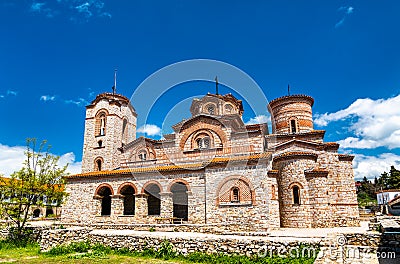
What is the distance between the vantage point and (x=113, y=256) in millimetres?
9773

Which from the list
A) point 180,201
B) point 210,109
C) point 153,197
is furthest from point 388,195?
point 153,197

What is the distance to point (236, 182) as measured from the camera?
1508cm

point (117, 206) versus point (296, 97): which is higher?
point (296, 97)

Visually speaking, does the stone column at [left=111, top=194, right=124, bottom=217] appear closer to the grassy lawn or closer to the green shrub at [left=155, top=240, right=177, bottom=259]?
the grassy lawn

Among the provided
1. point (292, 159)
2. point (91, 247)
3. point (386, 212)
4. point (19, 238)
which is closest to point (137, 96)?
point (91, 247)

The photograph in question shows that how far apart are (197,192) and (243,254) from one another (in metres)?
A: 7.19

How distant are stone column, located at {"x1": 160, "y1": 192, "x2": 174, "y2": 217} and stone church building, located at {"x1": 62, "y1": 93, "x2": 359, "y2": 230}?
55mm

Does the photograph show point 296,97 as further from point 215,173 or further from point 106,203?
point 106,203

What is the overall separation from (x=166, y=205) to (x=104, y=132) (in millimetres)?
9398

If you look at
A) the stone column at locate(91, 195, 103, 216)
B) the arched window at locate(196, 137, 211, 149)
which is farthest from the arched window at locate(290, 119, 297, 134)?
the stone column at locate(91, 195, 103, 216)

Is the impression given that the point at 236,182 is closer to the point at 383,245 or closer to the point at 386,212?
the point at 383,245

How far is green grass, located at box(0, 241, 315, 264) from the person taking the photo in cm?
849

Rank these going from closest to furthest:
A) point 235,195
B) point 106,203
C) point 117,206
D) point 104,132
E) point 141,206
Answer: point 235,195 < point 141,206 < point 117,206 < point 106,203 < point 104,132

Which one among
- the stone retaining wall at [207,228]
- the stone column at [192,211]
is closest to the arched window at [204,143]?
the stone column at [192,211]
